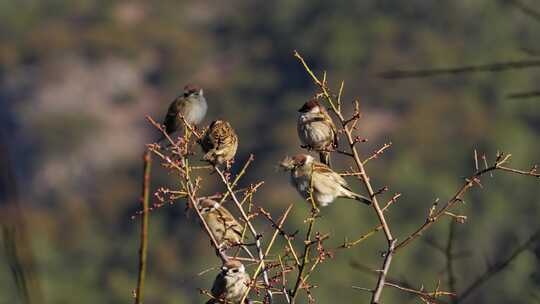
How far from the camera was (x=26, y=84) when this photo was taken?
78.9 meters

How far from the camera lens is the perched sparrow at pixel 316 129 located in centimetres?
600

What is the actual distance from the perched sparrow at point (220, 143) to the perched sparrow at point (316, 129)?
458mm

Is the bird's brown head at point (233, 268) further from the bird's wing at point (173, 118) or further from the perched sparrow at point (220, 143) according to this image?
the bird's wing at point (173, 118)

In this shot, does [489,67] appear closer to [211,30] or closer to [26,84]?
[26,84]

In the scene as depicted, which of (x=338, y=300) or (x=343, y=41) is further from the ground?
(x=343, y=41)

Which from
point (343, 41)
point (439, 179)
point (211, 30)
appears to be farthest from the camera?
point (211, 30)

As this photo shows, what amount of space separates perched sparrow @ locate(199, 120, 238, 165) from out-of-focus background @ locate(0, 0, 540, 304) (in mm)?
32529

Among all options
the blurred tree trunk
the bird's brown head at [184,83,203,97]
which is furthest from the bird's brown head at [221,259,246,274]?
the blurred tree trunk

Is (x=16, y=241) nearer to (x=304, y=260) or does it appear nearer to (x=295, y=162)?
(x=304, y=260)

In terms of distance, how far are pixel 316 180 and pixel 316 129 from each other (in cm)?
75

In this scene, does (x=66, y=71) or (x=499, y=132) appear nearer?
(x=499, y=132)

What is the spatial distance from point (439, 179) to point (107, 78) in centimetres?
3192

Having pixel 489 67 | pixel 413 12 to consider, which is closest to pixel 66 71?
pixel 413 12

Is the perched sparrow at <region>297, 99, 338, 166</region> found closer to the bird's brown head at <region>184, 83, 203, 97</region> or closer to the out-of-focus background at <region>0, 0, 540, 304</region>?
the bird's brown head at <region>184, 83, 203, 97</region>
